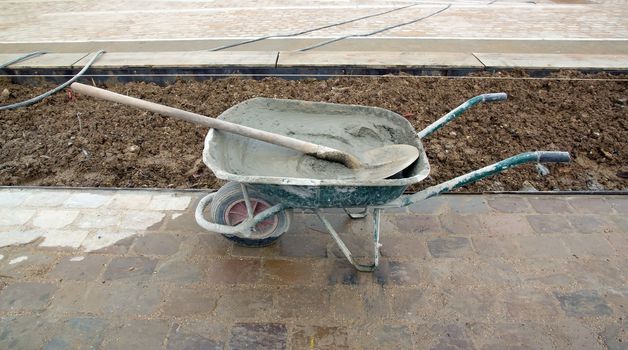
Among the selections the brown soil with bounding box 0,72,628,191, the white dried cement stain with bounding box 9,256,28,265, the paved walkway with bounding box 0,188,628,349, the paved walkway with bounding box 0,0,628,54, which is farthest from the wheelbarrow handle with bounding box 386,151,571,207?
the paved walkway with bounding box 0,0,628,54

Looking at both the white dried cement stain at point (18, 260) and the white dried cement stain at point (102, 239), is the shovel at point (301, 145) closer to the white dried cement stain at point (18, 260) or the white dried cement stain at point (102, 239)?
the white dried cement stain at point (102, 239)

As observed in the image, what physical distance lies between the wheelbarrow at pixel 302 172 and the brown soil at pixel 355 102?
1.01 metres

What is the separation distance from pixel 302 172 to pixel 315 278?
72 centimetres

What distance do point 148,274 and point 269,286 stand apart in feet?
2.74

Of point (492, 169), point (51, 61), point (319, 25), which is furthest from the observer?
point (319, 25)

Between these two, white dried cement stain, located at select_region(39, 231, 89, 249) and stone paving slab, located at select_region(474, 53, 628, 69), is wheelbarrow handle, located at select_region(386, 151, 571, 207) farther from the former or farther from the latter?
stone paving slab, located at select_region(474, 53, 628, 69)

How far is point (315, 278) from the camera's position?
8.67ft

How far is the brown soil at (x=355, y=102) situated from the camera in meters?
3.73

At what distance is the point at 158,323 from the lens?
7.73 ft

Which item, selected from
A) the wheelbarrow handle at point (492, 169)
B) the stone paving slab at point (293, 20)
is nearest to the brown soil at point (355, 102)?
the wheelbarrow handle at point (492, 169)

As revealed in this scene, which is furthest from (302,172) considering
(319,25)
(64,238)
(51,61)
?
(319,25)

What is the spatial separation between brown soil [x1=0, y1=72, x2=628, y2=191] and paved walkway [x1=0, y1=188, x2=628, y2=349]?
0.38 m

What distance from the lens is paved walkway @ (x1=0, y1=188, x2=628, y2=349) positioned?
2303 millimetres

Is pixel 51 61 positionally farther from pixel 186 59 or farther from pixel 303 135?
pixel 303 135
